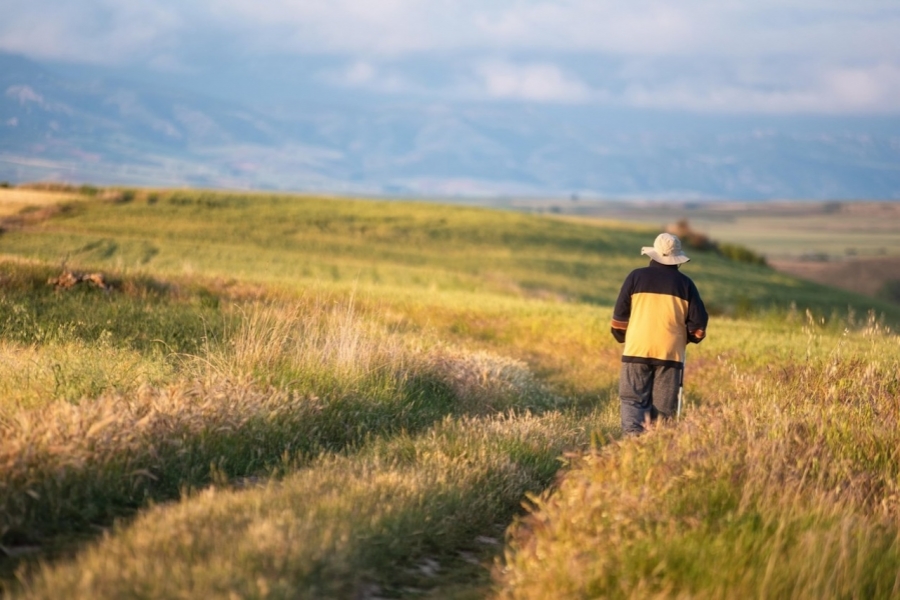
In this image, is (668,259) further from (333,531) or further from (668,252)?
(333,531)

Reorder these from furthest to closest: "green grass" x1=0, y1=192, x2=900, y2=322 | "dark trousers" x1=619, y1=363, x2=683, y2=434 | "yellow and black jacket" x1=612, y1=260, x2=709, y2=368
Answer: "green grass" x1=0, y1=192, x2=900, y2=322 → "dark trousers" x1=619, y1=363, x2=683, y2=434 → "yellow and black jacket" x1=612, y1=260, x2=709, y2=368

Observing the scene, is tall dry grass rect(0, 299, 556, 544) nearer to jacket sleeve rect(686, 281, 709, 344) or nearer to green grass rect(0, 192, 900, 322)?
jacket sleeve rect(686, 281, 709, 344)

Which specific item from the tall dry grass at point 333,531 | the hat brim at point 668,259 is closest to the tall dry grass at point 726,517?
the tall dry grass at point 333,531

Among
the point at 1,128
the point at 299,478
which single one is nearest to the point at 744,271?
the point at 1,128

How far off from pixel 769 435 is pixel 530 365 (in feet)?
34.4

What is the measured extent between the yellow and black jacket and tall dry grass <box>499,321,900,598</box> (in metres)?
0.83

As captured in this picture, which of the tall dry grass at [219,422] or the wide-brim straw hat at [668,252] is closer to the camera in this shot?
the tall dry grass at [219,422]

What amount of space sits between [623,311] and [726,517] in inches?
143

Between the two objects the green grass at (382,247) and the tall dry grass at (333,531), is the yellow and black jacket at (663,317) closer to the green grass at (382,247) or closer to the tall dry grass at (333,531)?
the tall dry grass at (333,531)

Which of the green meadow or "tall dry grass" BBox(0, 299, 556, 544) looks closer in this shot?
the green meadow

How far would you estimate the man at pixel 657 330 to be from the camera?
9.51 meters

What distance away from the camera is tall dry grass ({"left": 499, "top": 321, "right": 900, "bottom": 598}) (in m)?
5.70

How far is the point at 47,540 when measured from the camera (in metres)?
6.32

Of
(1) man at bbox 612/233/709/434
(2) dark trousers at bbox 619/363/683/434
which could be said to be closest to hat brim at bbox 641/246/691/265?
(1) man at bbox 612/233/709/434
